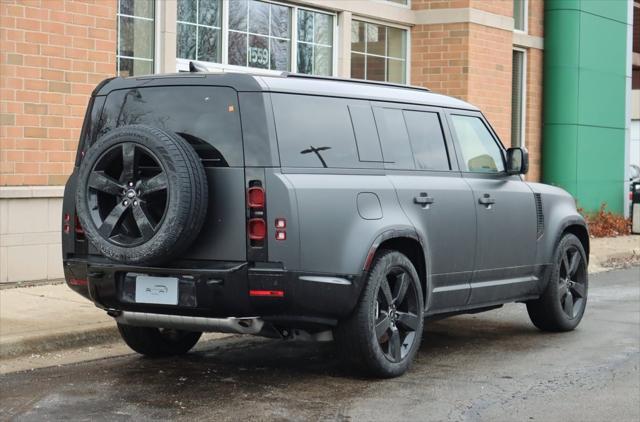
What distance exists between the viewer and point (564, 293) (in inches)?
374

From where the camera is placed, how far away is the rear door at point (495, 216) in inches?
330

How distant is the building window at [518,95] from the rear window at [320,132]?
1336cm

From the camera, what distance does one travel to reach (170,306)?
6.82 metres

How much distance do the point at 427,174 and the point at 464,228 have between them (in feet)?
1.67

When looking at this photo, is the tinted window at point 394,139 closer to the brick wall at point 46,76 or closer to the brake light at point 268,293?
the brake light at point 268,293

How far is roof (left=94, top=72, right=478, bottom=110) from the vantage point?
6867 millimetres

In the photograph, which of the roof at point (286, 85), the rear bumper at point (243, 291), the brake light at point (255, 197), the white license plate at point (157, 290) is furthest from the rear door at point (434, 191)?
the white license plate at point (157, 290)

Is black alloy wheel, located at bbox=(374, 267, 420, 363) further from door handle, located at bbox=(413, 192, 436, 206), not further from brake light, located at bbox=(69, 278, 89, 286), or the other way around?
brake light, located at bbox=(69, 278, 89, 286)

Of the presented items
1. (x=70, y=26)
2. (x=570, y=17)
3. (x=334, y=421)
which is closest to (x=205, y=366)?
(x=334, y=421)

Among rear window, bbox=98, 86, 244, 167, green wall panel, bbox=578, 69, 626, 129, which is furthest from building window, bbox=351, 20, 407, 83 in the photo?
rear window, bbox=98, 86, 244, 167

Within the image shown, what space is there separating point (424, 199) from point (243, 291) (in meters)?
1.70

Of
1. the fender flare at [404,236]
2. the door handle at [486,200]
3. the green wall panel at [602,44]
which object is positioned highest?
the green wall panel at [602,44]

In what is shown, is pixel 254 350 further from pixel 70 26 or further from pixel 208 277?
pixel 70 26

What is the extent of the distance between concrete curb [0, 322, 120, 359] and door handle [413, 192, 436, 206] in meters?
2.72
